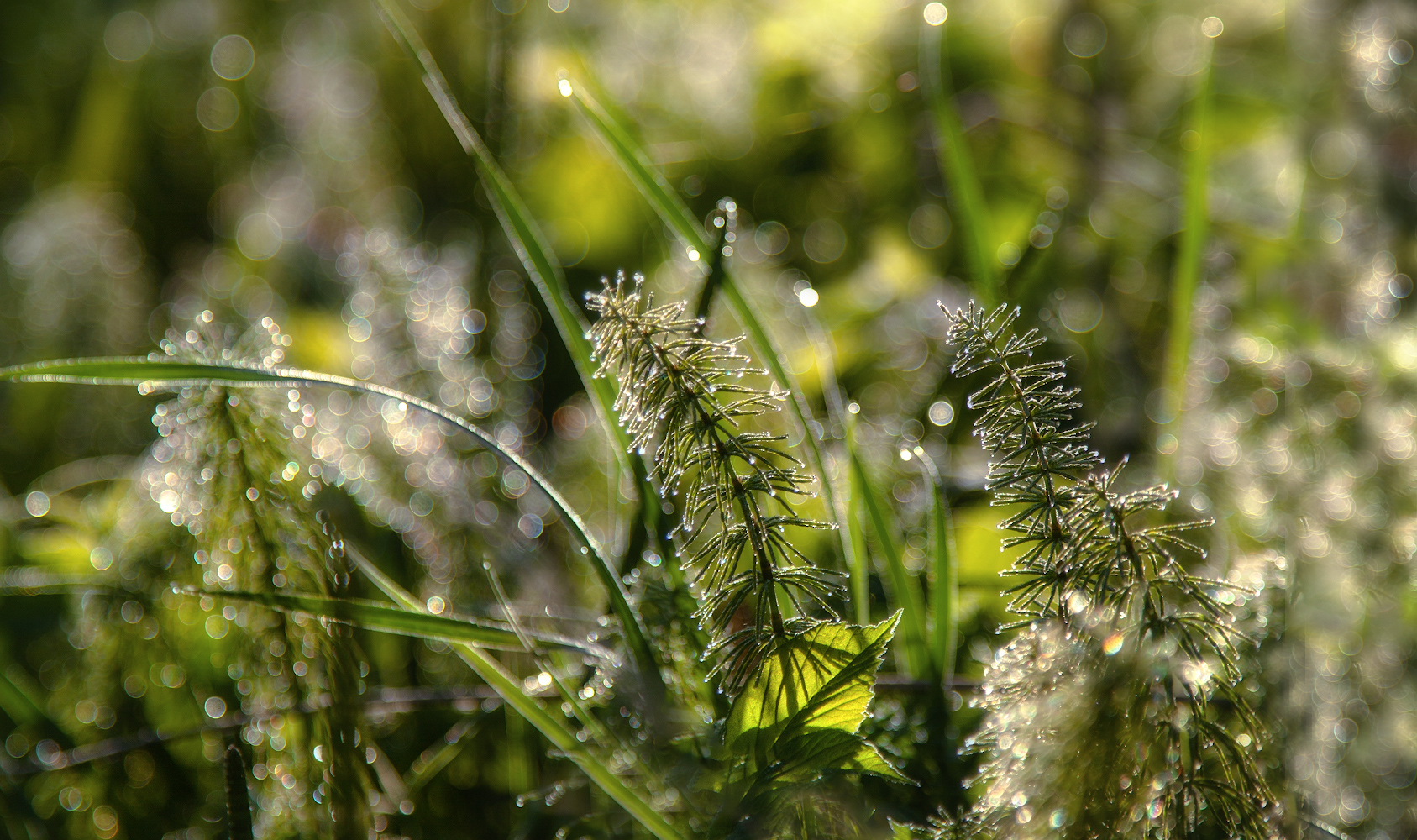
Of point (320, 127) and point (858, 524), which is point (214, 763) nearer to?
point (858, 524)

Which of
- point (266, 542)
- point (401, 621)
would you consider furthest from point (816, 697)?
point (266, 542)

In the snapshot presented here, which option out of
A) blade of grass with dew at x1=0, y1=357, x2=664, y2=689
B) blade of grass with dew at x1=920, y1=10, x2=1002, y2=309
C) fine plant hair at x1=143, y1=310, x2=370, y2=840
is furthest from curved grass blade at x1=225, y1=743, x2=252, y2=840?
blade of grass with dew at x1=920, y1=10, x2=1002, y2=309

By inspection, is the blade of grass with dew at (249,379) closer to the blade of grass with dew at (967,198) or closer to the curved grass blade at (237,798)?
the curved grass blade at (237,798)

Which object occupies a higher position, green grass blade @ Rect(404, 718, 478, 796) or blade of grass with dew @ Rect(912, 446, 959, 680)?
blade of grass with dew @ Rect(912, 446, 959, 680)

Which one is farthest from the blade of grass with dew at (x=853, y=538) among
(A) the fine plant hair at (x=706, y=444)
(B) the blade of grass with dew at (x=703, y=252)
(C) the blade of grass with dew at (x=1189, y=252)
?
(C) the blade of grass with dew at (x=1189, y=252)

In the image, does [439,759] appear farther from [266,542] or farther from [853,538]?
[853,538]

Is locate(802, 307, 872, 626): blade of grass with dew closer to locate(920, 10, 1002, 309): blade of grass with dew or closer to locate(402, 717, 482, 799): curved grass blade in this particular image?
locate(920, 10, 1002, 309): blade of grass with dew

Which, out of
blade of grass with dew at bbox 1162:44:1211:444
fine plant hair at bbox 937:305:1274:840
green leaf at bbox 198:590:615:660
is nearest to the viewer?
fine plant hair at bbox 937:305:1274:840

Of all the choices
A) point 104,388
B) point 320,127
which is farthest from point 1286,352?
point 320,127
